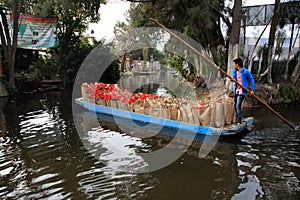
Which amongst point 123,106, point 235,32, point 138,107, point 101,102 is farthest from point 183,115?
point 235,32

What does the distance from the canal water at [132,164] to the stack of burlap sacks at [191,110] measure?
508 millimetres

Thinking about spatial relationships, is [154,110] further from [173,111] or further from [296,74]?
[296,74]

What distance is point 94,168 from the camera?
457 cm

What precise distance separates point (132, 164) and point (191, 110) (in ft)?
6.55

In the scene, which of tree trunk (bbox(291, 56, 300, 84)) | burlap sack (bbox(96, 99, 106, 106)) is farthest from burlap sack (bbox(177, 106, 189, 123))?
tree trunk (bbox(291, 56, 300, 84))

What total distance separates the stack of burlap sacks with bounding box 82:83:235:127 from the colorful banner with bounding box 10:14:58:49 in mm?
10199

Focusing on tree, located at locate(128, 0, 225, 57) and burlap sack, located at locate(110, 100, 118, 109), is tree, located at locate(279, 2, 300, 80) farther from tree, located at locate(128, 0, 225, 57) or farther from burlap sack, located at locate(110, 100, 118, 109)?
burlap sack, located at locate(110, 100, 118, 109)

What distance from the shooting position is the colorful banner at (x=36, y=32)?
14656 millimetres

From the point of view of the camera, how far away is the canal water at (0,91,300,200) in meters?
3.78

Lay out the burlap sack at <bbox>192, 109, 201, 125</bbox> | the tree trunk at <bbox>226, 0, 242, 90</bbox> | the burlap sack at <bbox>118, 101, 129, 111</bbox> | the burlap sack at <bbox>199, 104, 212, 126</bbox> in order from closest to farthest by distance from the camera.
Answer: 1. the burlap sack at <bbox>199, 104, 212, 126</bbox>
2. the burlap sack at <bbox>192, 109, 201, 125</bbox>
3. the burlap sack at <bbox>118, 101, 129, 111</bbox>
4. the tree trunk at <bbox>226, 0, 242, 90</bbox>

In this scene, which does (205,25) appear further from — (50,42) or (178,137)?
(50,42)

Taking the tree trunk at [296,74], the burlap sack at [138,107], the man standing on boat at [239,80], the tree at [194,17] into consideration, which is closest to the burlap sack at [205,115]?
the man standing on boat at [239,80]

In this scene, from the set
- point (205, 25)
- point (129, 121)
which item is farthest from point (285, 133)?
point (205, 25)

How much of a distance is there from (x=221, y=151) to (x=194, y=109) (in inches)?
44.4
